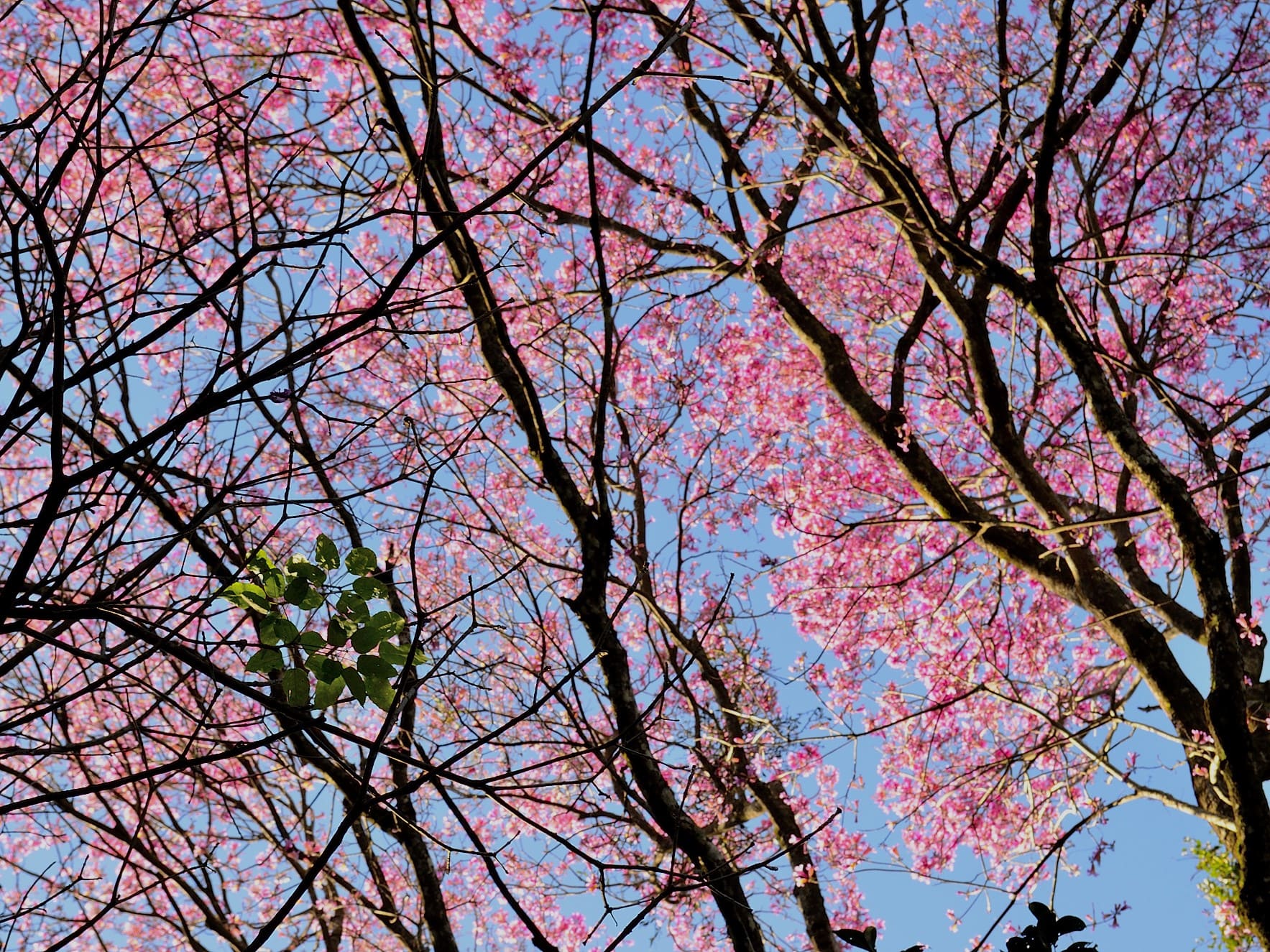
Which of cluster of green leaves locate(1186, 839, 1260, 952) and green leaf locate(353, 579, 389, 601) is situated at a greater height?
cluster of green leaves locate(1186, 839, 1260, 952)

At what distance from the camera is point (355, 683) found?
1532 mm

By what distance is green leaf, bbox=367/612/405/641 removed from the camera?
1539 millimetres

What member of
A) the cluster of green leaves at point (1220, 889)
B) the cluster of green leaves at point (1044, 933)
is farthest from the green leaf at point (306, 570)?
the cluster of green leaves at point (1220, 889)

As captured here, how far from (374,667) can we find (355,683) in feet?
0.13

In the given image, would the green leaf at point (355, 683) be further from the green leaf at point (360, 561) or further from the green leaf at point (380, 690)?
the green leaf at point (360, 561)

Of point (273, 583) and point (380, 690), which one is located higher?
point (273, 583)

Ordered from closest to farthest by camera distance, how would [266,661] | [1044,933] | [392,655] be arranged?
[392,655]
[266,661]
[1044,933]

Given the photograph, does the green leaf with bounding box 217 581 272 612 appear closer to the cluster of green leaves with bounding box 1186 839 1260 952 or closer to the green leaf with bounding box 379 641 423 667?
the green leaf with bounding box 379 641 423 667

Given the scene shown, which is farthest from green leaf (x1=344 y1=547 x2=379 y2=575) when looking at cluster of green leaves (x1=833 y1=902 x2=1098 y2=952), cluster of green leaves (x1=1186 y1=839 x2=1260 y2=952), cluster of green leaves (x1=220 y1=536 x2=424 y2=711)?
cluster of green leaves (x1=1186 y1=839 x2=1260 y2=952)

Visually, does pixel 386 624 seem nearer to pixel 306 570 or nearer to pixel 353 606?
pixel 353 606

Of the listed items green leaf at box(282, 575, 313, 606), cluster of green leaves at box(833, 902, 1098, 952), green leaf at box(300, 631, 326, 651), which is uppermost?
green leaf at box(282, 575, 313, 606)

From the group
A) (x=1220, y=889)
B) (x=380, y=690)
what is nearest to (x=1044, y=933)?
(x=380, y=690)

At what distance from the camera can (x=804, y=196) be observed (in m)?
10.8

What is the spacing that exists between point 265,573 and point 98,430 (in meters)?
7.15
